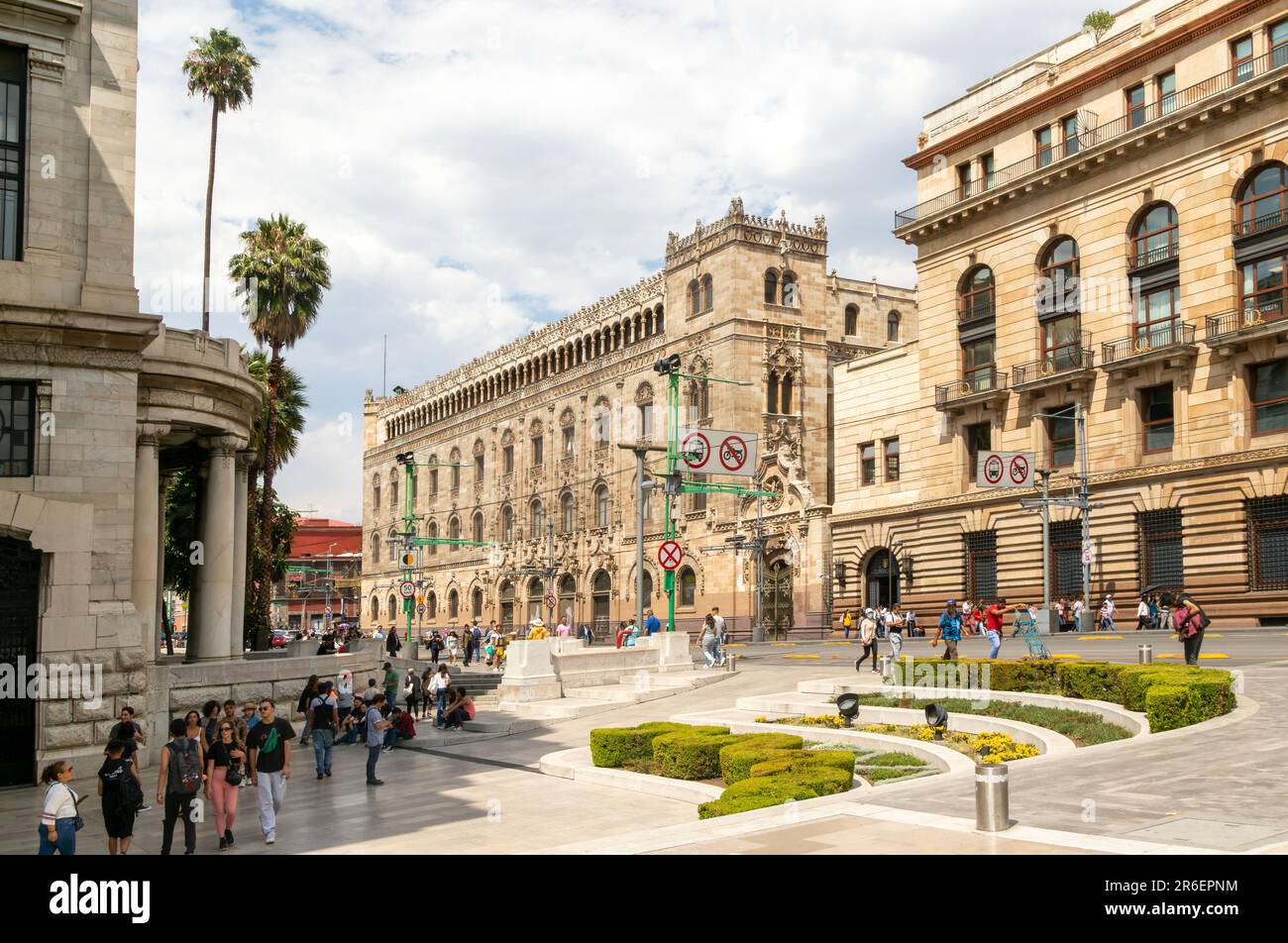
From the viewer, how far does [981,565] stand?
4822cm

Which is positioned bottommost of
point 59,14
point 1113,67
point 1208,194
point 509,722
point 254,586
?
point 509,722

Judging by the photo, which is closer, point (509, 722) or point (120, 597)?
point (120, 597)

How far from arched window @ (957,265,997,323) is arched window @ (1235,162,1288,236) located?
37.1ft

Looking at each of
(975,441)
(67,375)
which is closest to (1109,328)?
(975,441)

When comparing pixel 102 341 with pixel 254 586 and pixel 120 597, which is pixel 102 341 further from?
pixel 254 586

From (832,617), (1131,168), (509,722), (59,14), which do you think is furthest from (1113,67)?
(59,14)

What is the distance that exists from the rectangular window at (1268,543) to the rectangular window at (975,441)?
42.6ft

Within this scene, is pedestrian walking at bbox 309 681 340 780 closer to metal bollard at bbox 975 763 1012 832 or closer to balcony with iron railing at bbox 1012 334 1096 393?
metal bollard at bbox 975 763 1012 832

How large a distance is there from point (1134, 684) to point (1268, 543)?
2227 centimetres

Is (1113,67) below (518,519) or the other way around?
the other way around

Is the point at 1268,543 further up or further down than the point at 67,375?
further down

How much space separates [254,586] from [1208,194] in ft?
123

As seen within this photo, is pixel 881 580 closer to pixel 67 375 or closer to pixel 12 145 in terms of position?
pixel 67 375

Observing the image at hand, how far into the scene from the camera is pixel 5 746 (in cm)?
1923
